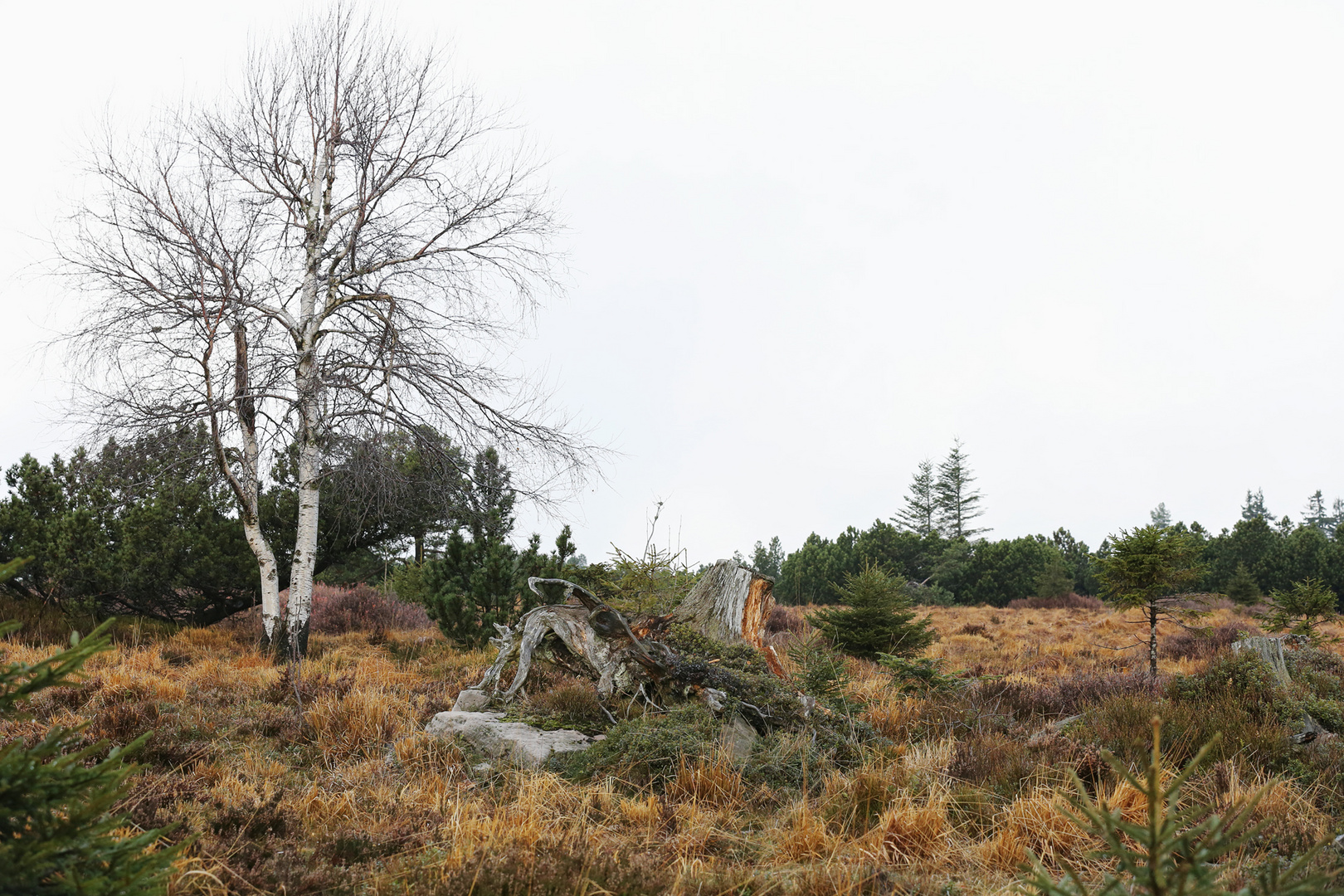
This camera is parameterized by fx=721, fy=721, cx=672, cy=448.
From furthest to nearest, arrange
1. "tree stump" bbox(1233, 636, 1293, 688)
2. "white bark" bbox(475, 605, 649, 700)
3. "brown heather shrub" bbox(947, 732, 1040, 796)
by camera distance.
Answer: "tree stump" bbox(1233, 636, 1293, 688), "white bark" bbox(475, 605, 649, 700), "brown heather shrub" bbox(947, 732, 1040, 796)

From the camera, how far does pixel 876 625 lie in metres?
10.9

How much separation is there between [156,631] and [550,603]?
27.4 feet

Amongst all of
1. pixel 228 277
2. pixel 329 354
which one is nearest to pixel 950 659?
pixel 329 354

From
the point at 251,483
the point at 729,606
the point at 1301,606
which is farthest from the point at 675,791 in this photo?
the point at 1301,606

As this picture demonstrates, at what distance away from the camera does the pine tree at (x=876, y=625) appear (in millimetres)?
10797

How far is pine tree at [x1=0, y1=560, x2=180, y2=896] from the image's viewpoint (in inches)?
61.3

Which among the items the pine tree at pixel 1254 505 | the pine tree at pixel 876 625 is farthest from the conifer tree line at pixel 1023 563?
the pine tree at pixel 1254 505

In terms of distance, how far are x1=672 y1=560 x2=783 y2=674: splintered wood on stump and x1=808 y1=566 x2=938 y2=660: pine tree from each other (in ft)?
11.1

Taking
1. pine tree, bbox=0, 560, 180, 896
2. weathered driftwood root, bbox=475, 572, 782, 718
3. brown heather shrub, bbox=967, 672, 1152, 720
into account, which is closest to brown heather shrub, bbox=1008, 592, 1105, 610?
brown heather shrub, bbox=967, 672, 1152, 720

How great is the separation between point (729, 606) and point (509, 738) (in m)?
3.10

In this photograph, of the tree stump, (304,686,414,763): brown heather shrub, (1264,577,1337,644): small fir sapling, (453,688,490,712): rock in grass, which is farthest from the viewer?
(1264,577,1337,644): small fir sapling

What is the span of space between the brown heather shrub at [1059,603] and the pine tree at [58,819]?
27.2 meters

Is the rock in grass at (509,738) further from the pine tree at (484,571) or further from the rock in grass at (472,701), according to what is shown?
the pine tree at (484,571)

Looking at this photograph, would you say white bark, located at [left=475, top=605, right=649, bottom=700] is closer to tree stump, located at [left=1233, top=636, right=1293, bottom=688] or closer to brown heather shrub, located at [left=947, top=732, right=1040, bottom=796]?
brown heather shrub, located at [left=947, top=732, right=1040, bottom=796]
